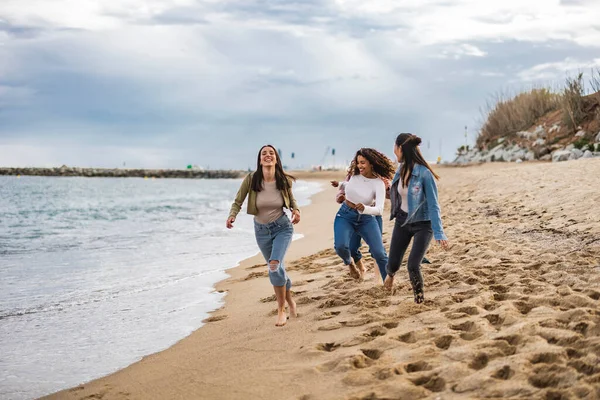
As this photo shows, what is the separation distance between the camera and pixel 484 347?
430 centimetres

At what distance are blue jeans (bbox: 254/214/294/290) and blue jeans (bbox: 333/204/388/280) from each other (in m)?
1.20

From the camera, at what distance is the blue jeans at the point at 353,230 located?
707 centimetres

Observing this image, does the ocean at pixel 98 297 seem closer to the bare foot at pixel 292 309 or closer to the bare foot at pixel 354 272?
the bare foot at pixel 292 309

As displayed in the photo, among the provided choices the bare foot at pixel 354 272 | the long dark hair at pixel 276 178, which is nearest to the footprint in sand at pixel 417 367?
the long dark hair at pixel 276 178

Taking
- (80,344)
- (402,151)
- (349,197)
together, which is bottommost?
(80,344)

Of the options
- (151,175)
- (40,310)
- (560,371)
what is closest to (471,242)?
(560,371)

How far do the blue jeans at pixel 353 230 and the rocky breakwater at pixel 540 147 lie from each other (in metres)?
19.9

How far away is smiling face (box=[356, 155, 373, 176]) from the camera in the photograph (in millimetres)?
7000

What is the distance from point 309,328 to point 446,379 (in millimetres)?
2005

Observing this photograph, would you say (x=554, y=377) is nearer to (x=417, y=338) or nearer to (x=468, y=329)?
(x=468, y=329)

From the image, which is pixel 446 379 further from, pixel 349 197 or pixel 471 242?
pixel 471 242

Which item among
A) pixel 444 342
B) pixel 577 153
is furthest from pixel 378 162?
pixel 577 153

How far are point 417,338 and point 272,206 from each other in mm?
2034

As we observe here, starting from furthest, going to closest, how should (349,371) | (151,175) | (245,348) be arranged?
1. (151,175)
2. (245,348)
3. (349,371)
